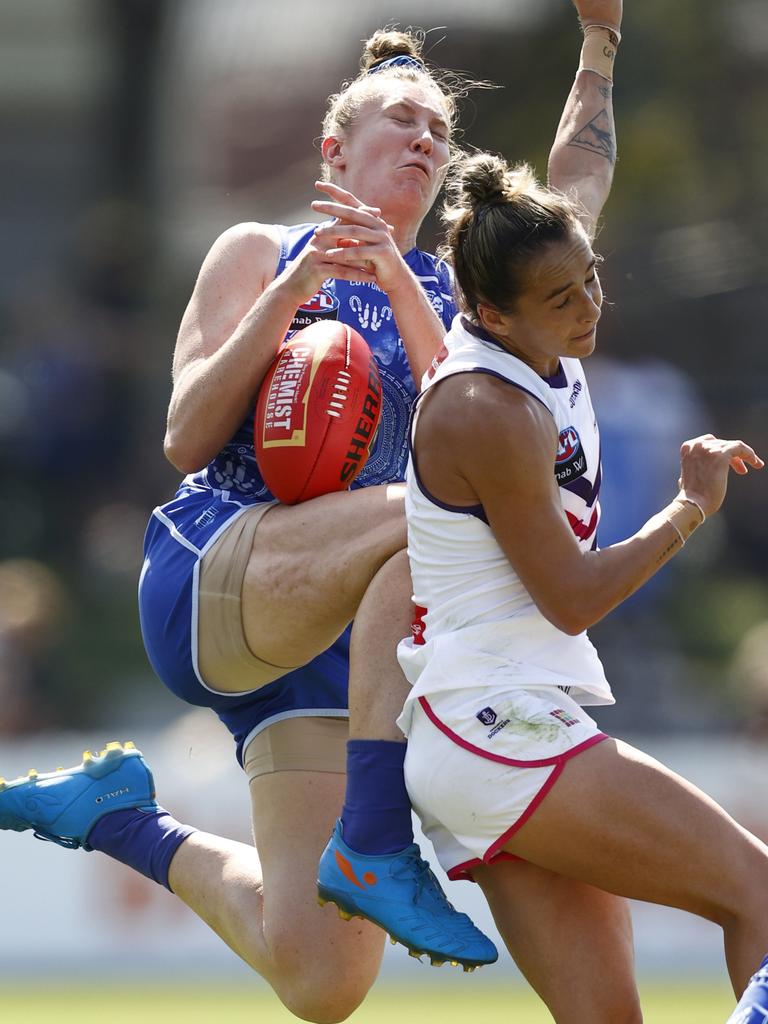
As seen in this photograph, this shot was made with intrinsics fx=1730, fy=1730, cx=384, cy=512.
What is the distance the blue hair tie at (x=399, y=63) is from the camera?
4.02 metres

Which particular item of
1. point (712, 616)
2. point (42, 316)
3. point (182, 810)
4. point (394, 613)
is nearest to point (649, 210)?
point (712, 616)

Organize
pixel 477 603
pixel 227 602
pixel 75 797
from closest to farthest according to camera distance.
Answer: pixel 477 603 → pixel 227 602 → pixel 75 797

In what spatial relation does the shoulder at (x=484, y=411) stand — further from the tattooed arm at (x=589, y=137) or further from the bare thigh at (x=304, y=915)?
the bare thigh at (x=304, y=915)

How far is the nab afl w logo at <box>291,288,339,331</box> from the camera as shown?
381 cm

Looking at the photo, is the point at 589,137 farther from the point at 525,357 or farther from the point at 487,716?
the point at 487,716

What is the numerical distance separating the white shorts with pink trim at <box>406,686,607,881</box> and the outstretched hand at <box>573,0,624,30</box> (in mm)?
1814

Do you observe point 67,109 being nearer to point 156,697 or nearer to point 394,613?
point 156,697

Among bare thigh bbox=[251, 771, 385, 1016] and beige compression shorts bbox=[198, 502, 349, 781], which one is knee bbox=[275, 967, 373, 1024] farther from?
beige compression shorts bbox=[198, 502, 349, 781]

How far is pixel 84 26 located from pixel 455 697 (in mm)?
10018

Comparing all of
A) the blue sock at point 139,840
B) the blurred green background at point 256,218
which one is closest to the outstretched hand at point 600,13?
the blue sock at point 139,840

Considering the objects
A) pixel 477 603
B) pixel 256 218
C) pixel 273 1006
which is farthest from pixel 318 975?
pixel 256 218

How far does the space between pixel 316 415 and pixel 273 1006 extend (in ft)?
12.0

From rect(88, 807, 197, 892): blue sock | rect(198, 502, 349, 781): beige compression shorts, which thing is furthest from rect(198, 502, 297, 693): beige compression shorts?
rect(88, 807, 197, 892): blue sock

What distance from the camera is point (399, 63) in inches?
159
